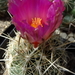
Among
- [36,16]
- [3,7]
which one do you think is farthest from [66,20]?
[36,16]

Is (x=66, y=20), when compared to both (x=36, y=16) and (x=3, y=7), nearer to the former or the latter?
(x=3, y=7)

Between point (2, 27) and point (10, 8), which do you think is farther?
point (2, 27)

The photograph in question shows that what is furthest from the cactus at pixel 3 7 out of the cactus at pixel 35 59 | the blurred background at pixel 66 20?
the cactus at pixel 35 59

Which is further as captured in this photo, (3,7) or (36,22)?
(3,7)

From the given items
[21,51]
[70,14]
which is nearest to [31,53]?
[21,51]

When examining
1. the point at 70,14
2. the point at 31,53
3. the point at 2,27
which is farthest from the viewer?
the point at 2,27

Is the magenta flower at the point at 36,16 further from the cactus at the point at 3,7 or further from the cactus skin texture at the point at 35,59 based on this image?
the cactus at the point at 3,7

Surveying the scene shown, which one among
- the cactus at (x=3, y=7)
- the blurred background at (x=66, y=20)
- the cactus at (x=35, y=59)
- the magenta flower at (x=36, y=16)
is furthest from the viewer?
the cactus at (x=3, y=7)

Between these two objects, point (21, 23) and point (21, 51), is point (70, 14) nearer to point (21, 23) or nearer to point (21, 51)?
point (21, 51)
